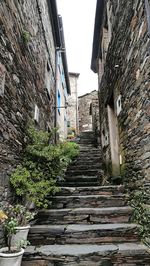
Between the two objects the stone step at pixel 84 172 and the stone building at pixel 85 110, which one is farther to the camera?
the stone building at pixel 85 110

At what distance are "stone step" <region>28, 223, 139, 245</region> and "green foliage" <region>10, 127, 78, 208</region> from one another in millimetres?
395

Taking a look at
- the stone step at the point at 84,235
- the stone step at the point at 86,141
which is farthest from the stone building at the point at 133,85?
the stone step at the point at 86,141

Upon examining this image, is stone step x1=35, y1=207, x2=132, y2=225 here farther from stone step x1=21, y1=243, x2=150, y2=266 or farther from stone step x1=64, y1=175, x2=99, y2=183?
stone step x1=64, y1=175, x2=99, y2=183

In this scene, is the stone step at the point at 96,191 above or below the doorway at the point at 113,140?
below

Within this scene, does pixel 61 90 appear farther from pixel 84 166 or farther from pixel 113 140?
pixel 113 140

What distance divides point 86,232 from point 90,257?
0.48 m

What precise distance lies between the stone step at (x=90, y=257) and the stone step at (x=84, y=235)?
0.96 ft

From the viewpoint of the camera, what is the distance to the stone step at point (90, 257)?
2650 millimetres

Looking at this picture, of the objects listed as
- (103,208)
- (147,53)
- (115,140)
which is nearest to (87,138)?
(115,140)

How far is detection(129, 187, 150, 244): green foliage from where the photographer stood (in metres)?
2.95

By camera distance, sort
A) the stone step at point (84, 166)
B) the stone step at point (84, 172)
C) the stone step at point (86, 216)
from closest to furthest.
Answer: the stone step at point (86, 216), the stone step at point (84, 172), the stone step at point (84, 166)

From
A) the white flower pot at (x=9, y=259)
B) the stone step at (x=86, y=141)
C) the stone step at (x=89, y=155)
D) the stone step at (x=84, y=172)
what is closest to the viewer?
the white flower pot at (x=9, y=259)

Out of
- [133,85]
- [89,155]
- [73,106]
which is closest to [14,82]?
[133,85]

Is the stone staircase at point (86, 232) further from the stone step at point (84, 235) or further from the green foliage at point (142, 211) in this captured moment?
the green foliage at point (142, 211)
